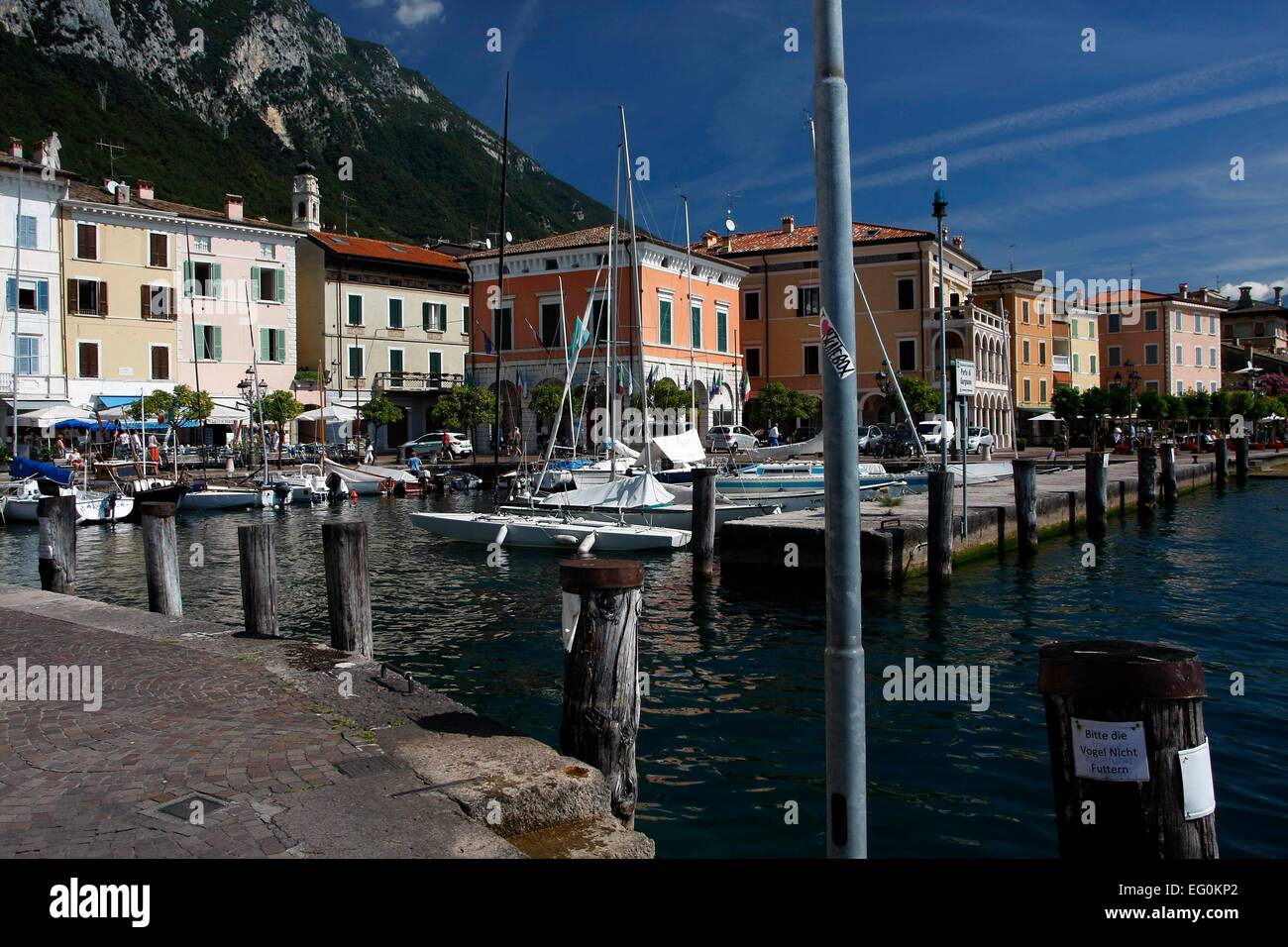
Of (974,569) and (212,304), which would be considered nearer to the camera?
(974,569)

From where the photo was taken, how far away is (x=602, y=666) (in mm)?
6289

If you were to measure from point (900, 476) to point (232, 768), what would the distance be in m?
26.1

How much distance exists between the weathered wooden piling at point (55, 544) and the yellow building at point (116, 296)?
34.1m

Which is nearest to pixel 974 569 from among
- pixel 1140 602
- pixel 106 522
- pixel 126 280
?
pixel 1140 602

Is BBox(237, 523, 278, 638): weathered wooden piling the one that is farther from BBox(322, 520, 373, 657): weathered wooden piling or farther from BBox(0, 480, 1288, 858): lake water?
BBox(0, 480, 1288, 858): lake water

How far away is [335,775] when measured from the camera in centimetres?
563

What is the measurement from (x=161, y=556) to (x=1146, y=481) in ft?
90.4

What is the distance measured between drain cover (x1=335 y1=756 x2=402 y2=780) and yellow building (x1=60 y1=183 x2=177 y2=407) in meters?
44.4

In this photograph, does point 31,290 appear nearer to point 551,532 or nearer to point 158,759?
point 551,532

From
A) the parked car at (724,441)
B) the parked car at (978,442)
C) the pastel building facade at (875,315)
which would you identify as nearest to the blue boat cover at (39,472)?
the parked car at (724,441)

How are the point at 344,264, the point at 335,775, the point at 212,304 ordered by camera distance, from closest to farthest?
the point at 335,775 → the point at 212,304 → the point at 344,264
